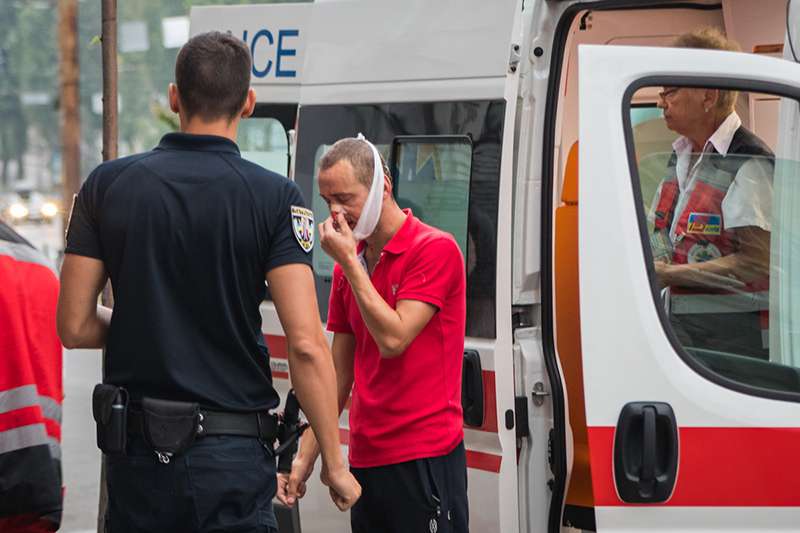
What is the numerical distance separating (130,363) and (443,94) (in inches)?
62.5

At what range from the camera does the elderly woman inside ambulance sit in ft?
11.6

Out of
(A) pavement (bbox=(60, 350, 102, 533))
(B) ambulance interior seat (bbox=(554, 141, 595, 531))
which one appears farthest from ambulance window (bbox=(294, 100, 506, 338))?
(A) pavement (bbox=(60, 350, 102, 533))

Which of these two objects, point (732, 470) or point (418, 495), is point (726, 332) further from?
point (418, 495)

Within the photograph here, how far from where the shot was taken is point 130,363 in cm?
316

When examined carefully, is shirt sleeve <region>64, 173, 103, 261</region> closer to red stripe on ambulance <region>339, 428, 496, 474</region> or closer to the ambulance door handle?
the ambulance door handle

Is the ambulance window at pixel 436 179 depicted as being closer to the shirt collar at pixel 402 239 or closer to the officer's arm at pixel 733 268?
the shirt collar at pixel 402 239

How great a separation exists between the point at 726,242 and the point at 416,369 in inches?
34.4

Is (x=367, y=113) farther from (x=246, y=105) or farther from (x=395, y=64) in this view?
(x=246, y=105)

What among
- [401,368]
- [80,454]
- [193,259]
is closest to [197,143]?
[193,259]

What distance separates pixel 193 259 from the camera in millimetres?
3090

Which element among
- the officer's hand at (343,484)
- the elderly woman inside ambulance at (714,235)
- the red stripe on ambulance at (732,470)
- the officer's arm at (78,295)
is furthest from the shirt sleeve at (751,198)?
the officer's arm at (78,295)

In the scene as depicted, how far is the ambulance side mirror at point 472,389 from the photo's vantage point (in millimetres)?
4070

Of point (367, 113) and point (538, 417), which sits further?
point (367, 113)

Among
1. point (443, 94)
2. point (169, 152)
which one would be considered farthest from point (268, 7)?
point (169, 152)
